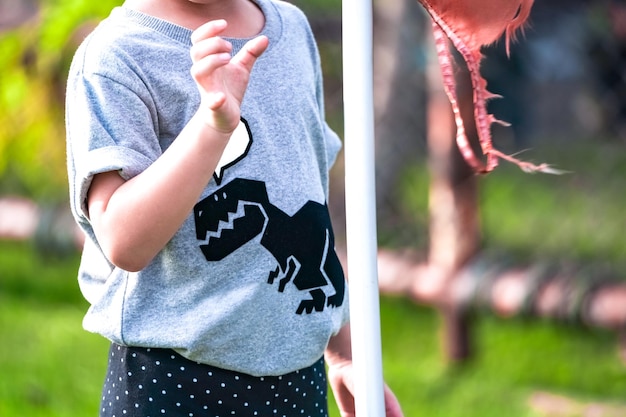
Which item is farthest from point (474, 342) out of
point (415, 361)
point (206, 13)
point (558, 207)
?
point (206, 13)

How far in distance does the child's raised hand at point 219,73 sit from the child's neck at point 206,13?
0.22 metres

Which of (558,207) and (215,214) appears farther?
(558,207)

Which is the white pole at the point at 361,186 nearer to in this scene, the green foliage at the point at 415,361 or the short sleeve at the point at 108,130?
the short sleeve at the point at 108,130

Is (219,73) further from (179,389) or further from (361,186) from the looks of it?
(179,389)

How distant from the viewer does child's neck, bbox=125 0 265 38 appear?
132 cm

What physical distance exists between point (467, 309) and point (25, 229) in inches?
79.9

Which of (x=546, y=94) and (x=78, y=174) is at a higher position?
(x=78, y=174)

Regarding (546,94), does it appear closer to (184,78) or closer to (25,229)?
(25,229)

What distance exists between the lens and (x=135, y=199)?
115cm

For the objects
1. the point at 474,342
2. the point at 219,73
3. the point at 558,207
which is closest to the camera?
the point at 219,73

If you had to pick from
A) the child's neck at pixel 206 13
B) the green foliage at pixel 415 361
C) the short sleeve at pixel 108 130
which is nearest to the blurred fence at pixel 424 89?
the green foliage at pixel 415 361

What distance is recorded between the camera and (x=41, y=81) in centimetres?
392

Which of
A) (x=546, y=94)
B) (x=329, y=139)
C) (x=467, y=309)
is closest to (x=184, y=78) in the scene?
(x=329, y=139)

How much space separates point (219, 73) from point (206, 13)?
0.29 meters
